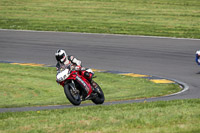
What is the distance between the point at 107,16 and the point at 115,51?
11980 millimetres

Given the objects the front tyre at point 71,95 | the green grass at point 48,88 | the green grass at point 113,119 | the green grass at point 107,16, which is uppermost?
the green grass at point 107,16

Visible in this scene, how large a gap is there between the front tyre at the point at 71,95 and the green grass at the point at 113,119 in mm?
754

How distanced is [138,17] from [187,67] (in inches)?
605

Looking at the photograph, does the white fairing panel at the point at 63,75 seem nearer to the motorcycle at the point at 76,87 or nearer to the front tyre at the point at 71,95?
the motorcycle at the point at 76,87

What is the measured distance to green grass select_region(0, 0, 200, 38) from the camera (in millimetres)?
30391

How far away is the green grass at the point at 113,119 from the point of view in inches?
327

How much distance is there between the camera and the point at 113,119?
30.1 feet

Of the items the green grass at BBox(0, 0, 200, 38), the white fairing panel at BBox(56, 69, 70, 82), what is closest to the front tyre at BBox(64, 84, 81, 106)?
the white fairing panel at BBox(56, 69, 70, 82)

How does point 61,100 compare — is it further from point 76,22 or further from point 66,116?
point 76,22

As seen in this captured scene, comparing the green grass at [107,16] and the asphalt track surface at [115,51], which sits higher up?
the green grass at [107,16]

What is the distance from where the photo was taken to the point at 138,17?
34.4 metres

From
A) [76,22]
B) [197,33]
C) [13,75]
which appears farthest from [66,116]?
[76,22]

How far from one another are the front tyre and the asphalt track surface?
4181mm

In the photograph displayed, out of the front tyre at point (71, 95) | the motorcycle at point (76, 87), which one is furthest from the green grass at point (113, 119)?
the motorcycle at point (76, 87)
